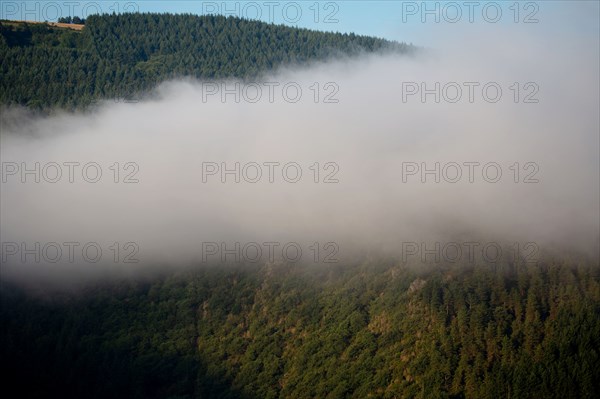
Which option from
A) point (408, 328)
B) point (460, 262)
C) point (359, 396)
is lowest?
point (359, 396)

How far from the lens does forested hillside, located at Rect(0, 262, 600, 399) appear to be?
143 metres

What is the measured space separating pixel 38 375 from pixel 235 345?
1482 inches

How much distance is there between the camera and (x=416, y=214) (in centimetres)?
19250

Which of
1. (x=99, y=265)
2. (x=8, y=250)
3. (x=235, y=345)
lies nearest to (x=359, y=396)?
(x=235, y=345)

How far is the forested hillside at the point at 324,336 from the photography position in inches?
5640

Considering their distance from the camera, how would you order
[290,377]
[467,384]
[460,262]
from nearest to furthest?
[467,384]
[290,377]
[460,262]

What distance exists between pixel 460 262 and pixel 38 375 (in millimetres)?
85566

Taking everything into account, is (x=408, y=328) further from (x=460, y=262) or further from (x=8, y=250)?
(x=8, y=250)

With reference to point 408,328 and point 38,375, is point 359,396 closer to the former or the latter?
point 408,328

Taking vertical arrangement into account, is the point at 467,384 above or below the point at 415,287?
below

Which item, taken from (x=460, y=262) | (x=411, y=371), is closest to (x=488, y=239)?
(x=460, y=262)

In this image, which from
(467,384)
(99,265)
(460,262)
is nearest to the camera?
(467,384)

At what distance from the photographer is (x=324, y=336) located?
158m

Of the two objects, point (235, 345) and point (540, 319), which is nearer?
point (540, 319)
